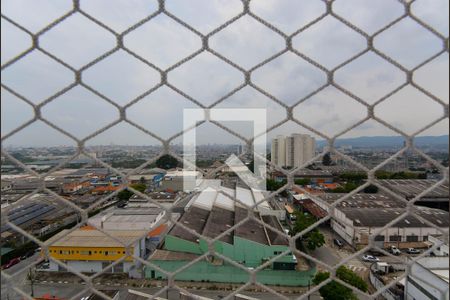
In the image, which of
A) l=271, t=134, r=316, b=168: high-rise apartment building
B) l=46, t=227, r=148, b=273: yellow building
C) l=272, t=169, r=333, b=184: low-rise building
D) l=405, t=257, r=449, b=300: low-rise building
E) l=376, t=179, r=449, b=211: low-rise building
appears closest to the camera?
l=405, t=257, r=449, b=300: low-rise building

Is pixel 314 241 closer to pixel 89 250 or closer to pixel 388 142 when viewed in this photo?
pixel 89 250

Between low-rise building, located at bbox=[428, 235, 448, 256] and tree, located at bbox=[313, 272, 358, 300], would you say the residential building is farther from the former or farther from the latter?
tree, located at bbox=[313, 272, 358, 300]

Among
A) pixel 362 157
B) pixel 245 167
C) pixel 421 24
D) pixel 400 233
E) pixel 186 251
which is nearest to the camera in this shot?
pixel 421 24

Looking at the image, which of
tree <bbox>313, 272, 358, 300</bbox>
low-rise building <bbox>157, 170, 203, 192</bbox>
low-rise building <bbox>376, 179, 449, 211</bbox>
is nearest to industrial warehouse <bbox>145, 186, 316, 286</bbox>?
tree <bbox>313, 272, 358, 300</bbox>

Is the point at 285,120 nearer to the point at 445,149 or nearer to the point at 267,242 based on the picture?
the point at 445,149

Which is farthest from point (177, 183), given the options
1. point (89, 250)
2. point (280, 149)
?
point (89, 250)

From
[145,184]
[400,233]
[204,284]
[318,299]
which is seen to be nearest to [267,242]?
[204,284]

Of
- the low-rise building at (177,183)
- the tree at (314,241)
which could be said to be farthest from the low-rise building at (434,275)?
the tree at (314,241)
